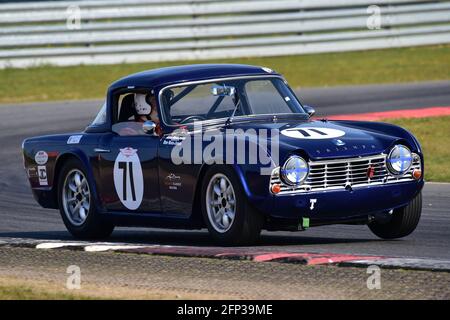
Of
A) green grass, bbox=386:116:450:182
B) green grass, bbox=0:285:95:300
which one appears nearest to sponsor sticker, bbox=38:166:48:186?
green grass, bbox=0:285:95:300

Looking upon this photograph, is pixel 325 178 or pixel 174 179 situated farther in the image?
pixel 174 179

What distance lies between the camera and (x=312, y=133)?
27.9 feet

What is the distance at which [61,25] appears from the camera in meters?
22.6

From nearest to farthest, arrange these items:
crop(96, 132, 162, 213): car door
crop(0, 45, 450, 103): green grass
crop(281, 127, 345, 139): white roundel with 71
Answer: crop(281, 127, 345, 139): white roundel with 71 < crop(96, 132, 162, 213): car door < crop(0, 45, 450, 103): green grass

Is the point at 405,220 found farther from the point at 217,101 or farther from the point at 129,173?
the point at 129,173

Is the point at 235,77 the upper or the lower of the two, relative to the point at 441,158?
upper

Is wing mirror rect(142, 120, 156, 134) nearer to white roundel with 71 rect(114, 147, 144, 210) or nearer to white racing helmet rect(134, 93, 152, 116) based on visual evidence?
white roundel with 71 rect(114, 147, 144, 210)

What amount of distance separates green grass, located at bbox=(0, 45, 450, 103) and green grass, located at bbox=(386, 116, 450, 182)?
18.7 ft

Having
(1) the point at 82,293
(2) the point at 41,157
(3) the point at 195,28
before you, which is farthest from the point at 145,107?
(3) the point at 195,28

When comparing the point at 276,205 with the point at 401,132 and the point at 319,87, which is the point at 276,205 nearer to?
the point at 401,132

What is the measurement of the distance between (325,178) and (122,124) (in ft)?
7.23

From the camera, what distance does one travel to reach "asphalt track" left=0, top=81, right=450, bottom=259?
867cm
